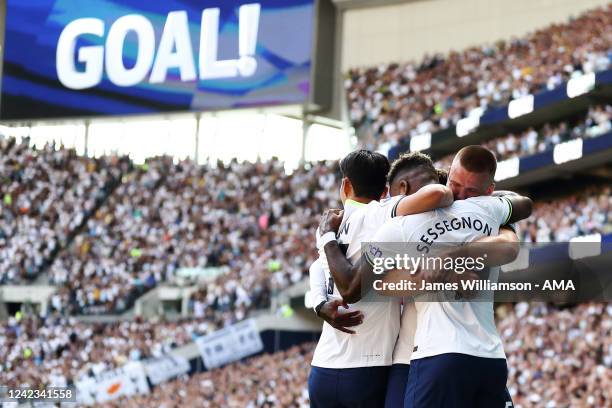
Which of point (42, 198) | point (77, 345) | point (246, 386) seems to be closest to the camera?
point (246, 386)

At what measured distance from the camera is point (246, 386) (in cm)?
2217

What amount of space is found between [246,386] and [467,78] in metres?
10.5

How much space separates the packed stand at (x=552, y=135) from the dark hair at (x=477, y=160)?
17.8m

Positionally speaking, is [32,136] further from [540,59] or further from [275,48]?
[540,59]

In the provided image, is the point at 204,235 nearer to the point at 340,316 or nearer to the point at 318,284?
the point at 318,284

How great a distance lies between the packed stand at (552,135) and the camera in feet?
71.1

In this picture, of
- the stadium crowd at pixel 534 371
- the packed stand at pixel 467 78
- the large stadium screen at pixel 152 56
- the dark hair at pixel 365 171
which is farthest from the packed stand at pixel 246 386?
the dark hair at pixel 365 171

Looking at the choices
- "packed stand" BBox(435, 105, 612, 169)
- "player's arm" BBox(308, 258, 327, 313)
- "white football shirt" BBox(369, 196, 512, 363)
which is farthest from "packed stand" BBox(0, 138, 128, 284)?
"white football shirt" BBox(369, 196, 512, 363)

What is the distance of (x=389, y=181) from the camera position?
4590 mm

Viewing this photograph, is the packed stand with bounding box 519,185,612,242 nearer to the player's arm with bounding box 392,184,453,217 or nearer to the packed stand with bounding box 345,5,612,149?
the packed stand with bounding box 345,5,612,149

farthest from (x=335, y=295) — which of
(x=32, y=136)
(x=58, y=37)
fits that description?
(x=32, y=136)

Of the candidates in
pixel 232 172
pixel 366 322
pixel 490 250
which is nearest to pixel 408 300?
pixel 366 322

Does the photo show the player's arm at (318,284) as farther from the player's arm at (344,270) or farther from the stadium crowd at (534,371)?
the stadium crowd at (534,371)

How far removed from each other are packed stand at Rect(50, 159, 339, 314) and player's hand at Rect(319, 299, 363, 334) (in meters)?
20.5
